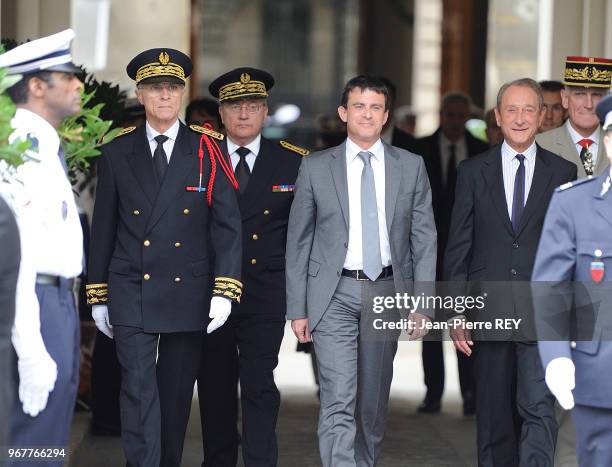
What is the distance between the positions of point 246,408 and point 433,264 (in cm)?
113

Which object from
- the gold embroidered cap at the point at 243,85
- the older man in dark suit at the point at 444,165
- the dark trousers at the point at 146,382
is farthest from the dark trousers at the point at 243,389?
the older man in dark suit at the point at 444,165

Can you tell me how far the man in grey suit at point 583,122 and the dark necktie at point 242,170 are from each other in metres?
1.38

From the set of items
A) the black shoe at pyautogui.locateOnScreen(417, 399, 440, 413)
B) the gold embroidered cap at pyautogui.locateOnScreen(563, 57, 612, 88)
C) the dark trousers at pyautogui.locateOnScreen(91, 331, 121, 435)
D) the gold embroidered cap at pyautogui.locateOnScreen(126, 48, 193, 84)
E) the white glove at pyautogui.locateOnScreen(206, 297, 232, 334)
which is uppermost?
the gold embroidered cap at pyautogui.locateOnScreen(563, 57, 612, 88)

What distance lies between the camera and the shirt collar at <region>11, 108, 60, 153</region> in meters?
5.11

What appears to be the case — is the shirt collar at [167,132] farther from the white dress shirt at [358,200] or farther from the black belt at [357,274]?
the black belt at [357,274]

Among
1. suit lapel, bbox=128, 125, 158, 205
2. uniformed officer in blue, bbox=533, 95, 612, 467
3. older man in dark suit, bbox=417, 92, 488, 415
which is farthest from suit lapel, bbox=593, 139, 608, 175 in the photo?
older man in dark suit, bbox=417, 92, 488, 415

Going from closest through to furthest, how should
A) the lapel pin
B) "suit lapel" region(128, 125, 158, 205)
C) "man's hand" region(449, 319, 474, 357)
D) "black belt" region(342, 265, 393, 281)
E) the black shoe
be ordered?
the lapel pin < "suit lapel" region(128, 125, 158, 205) < "black belt" region(342, 265, 393, 281) < "man's hand" region(449, 319, 474, 357) < the black shoe

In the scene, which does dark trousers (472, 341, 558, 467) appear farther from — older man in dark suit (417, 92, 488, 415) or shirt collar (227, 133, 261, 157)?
older man in dark suit (417, 92, 488, 415)

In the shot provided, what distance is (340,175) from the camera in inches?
260

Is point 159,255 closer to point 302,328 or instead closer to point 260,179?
point 302,328

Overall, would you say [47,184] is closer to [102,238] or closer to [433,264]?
[102,238]

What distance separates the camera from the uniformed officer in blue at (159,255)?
6.32m

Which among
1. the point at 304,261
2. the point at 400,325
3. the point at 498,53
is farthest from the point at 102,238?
→ the point at 498,53

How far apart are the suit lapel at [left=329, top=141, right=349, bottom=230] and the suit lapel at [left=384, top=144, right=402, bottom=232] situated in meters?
0.18
